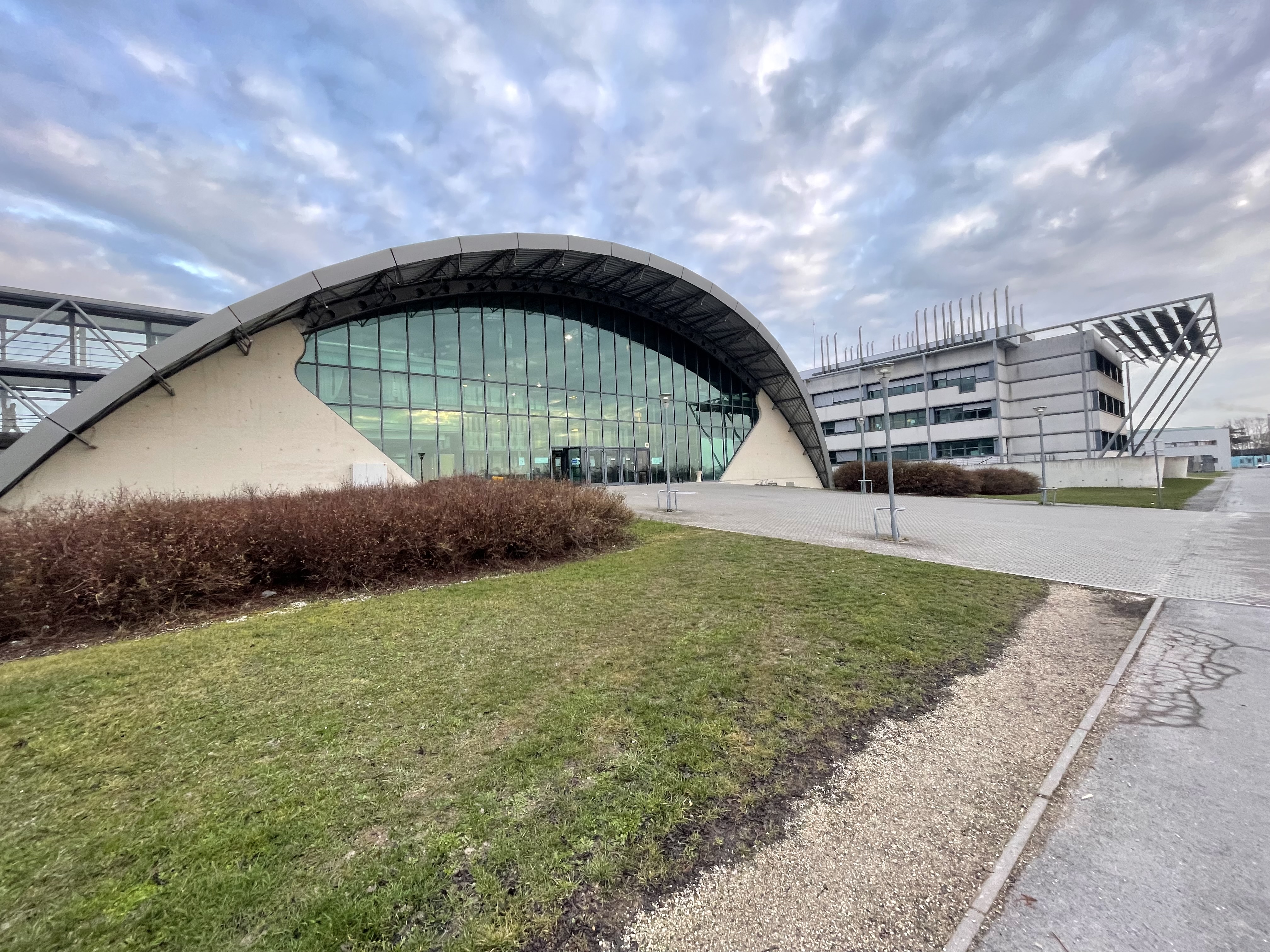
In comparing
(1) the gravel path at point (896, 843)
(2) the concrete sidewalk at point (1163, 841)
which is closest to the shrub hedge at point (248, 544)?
(1) the gravel path at point (896, 843)

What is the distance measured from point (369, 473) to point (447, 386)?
229 inches

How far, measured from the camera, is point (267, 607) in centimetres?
708

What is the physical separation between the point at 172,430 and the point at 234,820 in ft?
74.6

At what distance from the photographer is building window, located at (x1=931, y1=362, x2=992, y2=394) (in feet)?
155

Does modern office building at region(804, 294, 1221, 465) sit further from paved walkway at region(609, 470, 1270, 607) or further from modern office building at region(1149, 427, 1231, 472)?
modern office building at region(1149, 427, 1231, 472)

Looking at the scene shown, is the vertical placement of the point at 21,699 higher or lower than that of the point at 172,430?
lower

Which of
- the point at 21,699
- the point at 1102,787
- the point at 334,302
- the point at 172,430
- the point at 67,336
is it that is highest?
the point at 334,302

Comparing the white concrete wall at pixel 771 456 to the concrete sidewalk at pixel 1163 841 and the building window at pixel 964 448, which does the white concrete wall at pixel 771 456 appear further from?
the concrete sidewalk at pixel 1163 841

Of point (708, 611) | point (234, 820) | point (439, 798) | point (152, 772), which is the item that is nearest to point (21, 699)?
point (152, 772)

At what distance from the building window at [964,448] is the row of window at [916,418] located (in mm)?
1942

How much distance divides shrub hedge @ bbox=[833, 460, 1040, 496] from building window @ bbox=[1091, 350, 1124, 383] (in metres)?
16.5

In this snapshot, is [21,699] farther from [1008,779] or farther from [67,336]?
[67,336]

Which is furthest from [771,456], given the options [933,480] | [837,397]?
[837,397]

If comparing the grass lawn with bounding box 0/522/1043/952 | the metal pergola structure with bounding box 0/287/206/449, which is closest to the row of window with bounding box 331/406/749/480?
the metal pergola structure with bounding box 0/287/206/449
